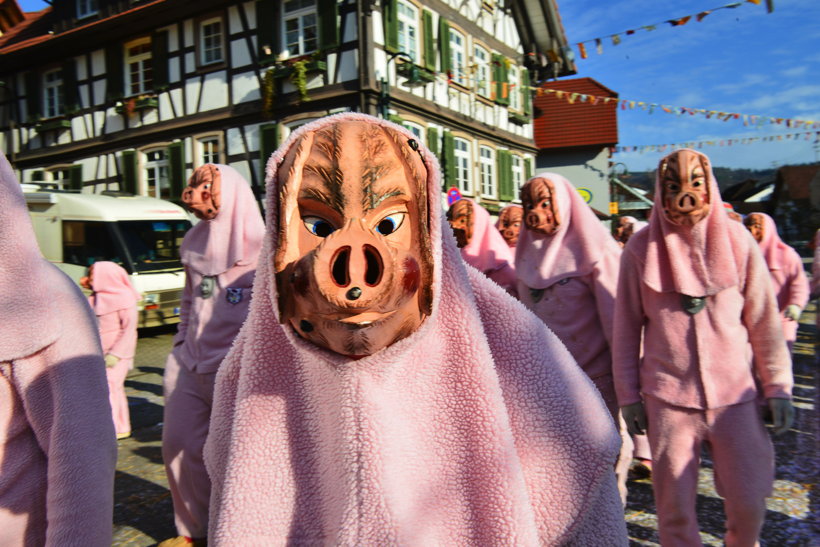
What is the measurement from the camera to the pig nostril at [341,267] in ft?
2.76

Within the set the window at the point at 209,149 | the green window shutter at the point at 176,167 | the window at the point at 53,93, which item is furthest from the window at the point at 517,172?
the window at the point at 53,93

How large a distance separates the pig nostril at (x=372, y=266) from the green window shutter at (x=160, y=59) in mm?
16885

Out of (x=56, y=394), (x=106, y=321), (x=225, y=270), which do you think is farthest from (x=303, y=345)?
(x=106, y=321)

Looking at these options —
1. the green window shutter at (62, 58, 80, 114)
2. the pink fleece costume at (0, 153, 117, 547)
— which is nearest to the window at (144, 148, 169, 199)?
the green window shutter at (62, 58, 80, 114)

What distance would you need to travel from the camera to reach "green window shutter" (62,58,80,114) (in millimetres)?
17594

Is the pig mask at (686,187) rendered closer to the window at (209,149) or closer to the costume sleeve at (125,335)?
the costume sleeve at (125,335)

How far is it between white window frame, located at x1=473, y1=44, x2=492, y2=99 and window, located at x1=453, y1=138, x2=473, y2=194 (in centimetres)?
173

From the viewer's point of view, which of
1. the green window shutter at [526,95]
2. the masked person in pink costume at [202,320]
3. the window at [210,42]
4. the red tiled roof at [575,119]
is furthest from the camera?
the red tiled roof at [575,119]

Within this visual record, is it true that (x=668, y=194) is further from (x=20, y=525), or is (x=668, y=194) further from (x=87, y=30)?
(x=87, y=30)

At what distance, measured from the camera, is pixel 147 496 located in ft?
14.2

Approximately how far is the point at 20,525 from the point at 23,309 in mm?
507

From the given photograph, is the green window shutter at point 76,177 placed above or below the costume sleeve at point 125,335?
above

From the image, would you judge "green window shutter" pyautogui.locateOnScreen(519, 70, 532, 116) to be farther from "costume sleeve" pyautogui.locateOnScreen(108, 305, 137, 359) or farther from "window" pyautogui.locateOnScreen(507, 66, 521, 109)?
"costume sleeve" pyautogui.locateOnScreen(108, 305, 137, 359)

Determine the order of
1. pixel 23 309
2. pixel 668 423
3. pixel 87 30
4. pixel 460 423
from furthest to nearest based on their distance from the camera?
1. pixel 87 30
2. pixel 668 423
3. pixel 23 309
4. pixel 460 423
